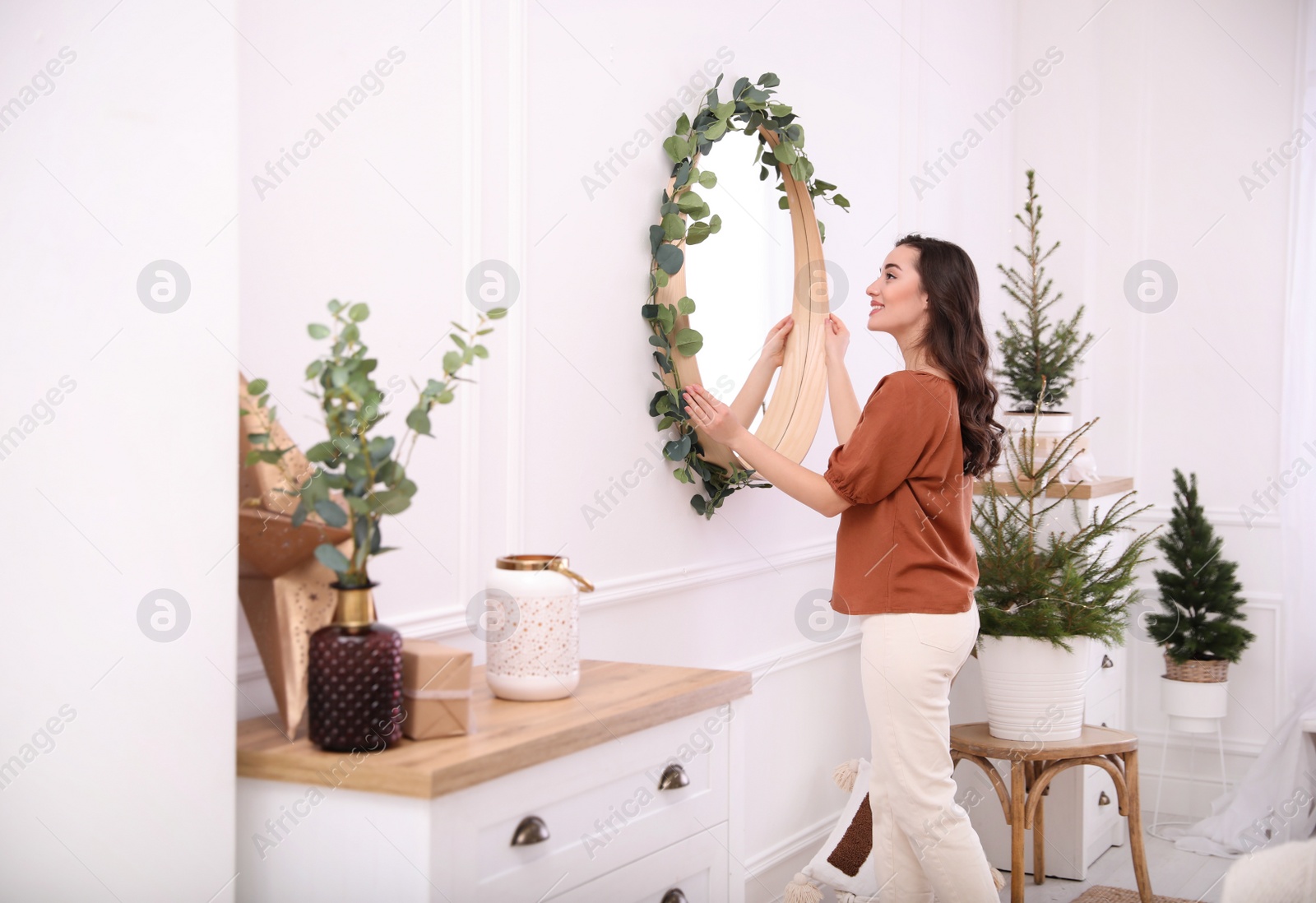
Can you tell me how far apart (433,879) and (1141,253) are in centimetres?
374

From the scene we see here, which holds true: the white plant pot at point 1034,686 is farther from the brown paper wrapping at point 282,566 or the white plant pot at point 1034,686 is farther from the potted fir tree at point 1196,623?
the brown paper wrapping at point 282,566

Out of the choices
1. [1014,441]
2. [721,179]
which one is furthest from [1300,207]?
[721,179]

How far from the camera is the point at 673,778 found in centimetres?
153

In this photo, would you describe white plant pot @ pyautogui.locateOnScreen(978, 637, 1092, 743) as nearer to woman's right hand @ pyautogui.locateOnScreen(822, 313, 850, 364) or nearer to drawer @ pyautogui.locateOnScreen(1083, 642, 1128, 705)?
drawer @ pyautogui.locateOnScreen(1083, 642, 1128, 705)

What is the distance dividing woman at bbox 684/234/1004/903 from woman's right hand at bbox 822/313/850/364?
0.30 metres

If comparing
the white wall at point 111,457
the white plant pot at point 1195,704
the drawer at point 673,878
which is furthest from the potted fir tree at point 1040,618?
the white wall at point 111,457

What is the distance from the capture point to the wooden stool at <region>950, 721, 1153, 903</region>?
2.81m

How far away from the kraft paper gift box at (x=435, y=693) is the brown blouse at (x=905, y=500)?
1004 mm

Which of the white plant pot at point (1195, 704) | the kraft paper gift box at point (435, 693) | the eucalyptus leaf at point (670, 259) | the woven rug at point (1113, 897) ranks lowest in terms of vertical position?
the woven rug at point (1113, 897)

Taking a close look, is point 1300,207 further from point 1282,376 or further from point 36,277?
point 36,277

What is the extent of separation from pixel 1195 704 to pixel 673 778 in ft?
9.25

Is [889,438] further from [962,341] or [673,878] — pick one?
[673,878]

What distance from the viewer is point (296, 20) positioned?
5.22 ft

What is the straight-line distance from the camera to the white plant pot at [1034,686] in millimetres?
2850
